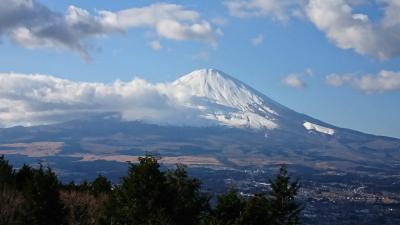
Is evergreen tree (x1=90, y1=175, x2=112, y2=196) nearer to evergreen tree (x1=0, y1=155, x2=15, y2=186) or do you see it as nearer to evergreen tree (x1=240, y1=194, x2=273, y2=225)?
evergreen tree (x1=0, y1=155, x2=15, y2=186)

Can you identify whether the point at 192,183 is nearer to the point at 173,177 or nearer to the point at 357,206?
the point at 173,177

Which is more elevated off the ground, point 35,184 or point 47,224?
point 35,184

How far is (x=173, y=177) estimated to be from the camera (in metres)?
38.8

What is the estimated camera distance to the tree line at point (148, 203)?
3189 centimetres

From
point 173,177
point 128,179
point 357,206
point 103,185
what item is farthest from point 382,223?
point 128,179

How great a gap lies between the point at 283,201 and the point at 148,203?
1285 cm

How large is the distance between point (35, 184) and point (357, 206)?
106m

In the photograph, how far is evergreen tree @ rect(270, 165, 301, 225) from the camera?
4075cm

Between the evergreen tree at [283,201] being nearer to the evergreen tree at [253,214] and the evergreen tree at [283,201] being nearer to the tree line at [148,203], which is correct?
the tree line at [148,203]

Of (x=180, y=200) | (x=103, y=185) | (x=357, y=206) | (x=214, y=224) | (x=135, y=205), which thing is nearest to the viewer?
(x=214, y=224)

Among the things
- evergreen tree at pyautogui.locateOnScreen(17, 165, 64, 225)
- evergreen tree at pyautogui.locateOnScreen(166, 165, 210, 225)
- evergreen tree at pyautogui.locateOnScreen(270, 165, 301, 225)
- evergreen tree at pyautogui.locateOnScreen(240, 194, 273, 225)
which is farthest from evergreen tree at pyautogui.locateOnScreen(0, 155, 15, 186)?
evergreen tree at pyautogui.locateOnScreen(240, 194, 273, 225)

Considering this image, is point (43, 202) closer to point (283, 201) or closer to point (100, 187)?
A: point (100, 187)

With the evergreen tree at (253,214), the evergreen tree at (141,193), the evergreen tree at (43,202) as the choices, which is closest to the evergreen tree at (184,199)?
the evergreen tree at (141,193)

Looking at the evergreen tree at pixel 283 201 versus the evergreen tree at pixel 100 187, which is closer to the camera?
the evergreen tree at pixel 283 201
